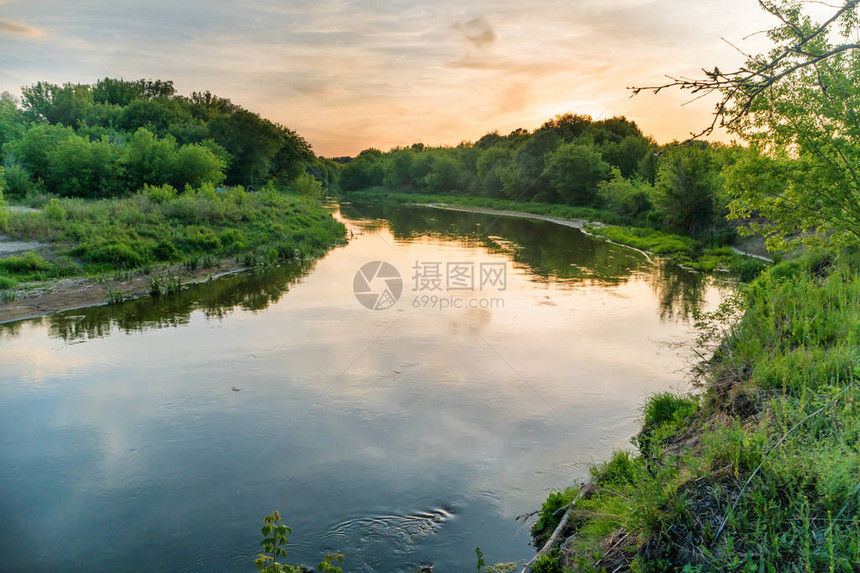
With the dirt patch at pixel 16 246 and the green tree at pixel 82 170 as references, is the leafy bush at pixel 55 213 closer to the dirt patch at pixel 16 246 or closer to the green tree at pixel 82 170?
the dirt patch at pixel 16 246

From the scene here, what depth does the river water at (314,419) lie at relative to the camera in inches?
297

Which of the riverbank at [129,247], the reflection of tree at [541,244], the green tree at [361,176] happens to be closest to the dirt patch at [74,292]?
the riverbank at [129,247]

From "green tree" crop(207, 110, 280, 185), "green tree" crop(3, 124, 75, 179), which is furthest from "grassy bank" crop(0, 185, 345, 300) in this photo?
"green tree" crop(207, 110, 280, 185)

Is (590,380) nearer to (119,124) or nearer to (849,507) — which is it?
(849,507)

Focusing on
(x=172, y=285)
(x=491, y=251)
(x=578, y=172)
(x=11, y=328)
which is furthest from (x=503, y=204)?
(x=11, y=328)

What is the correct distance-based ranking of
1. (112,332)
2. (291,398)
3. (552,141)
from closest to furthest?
(291,398), (112,332), (552,141)

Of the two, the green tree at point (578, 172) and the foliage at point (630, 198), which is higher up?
the green tree at point (578, 172)

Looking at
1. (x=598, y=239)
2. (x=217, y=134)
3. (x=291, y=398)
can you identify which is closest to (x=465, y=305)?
(x=291, y=398)

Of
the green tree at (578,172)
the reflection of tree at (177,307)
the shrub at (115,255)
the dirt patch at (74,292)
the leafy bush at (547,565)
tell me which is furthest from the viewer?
the green tree at (578,172)

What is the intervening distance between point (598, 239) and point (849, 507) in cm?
3990

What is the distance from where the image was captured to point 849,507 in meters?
4.40

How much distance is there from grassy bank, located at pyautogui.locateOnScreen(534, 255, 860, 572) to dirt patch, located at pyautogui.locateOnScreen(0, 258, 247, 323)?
60.9 feet

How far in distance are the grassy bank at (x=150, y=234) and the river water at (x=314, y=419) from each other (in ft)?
Answer: 12.8

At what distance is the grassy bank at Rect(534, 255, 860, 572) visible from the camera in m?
4.44
